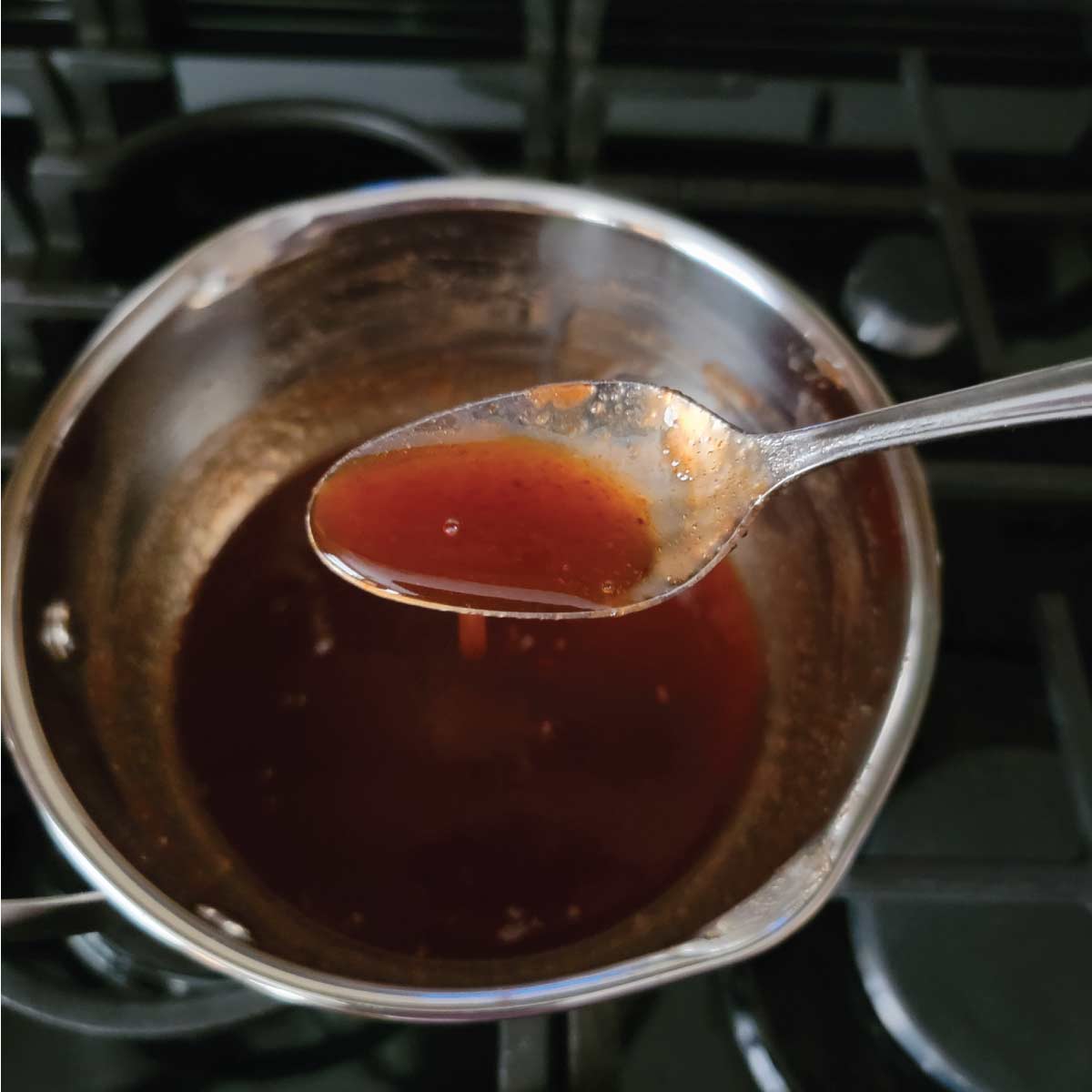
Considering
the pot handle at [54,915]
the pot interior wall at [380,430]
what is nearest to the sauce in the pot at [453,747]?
the pot interior wall at [380,430]

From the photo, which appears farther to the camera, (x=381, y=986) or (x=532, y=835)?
(x=532, y=835)

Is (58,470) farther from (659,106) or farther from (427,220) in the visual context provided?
(659,106)

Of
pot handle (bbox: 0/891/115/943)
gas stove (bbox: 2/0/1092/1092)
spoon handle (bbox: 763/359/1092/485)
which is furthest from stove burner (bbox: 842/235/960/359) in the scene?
pot handle (bbox: 0/891/115/943)

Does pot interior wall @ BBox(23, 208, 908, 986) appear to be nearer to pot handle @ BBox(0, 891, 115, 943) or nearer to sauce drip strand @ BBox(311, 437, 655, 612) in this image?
pot handle @ BBox(0, 891, 115, 943)

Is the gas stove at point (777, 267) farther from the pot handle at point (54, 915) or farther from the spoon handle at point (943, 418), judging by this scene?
the spoon handle at point (943, 418)

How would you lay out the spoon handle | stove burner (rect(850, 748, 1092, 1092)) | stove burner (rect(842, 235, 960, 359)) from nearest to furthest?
1. the spoon handle
2. stove burner (rect(850, 748, 1092, 1092))
3. stove burner (rect(842, 235, 960, 359))

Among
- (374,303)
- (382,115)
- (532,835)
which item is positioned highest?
(382,115)

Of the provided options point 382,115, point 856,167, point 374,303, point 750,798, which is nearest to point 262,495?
point 374,303
